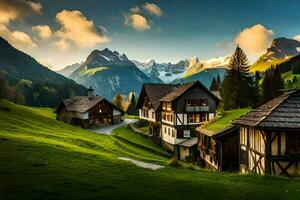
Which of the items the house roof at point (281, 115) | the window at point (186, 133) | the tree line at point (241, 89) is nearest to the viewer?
the house roof at point (281, 115)

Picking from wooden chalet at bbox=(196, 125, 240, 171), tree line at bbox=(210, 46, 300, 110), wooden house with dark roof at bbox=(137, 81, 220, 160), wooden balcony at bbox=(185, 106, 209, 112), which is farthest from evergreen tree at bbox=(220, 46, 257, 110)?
wooden chalet at bbox=(196, 125, 240, 171)

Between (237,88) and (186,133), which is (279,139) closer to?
(186,133)

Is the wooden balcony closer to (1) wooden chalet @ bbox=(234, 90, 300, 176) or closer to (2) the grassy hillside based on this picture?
(1) wooden chalet @ bbox=(234, 90, 300, 176)

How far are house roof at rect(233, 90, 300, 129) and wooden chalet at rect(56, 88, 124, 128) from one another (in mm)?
63863

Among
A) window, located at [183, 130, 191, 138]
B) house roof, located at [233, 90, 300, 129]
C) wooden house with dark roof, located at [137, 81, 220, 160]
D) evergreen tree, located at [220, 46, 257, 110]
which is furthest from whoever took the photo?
evergreen tree, located at [220, 46, 257, 110]

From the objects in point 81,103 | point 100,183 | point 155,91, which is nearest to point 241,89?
point 155,91

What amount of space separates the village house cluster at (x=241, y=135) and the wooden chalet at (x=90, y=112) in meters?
26.0

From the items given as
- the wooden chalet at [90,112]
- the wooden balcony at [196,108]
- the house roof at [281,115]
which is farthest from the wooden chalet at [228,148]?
the wooden chalet at [90,112]

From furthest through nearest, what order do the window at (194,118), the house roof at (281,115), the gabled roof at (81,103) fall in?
the gabled roof at (81,103)
the window at (194,118)
the house roof at (281,115)

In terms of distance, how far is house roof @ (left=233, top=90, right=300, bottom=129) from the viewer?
2641 cm

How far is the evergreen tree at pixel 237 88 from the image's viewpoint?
8125 centimetres

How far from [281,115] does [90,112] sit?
225 feet

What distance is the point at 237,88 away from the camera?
82.0 metres

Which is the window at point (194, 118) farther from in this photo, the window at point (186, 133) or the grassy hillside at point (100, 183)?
the grassy hillside at point (100, 183)
